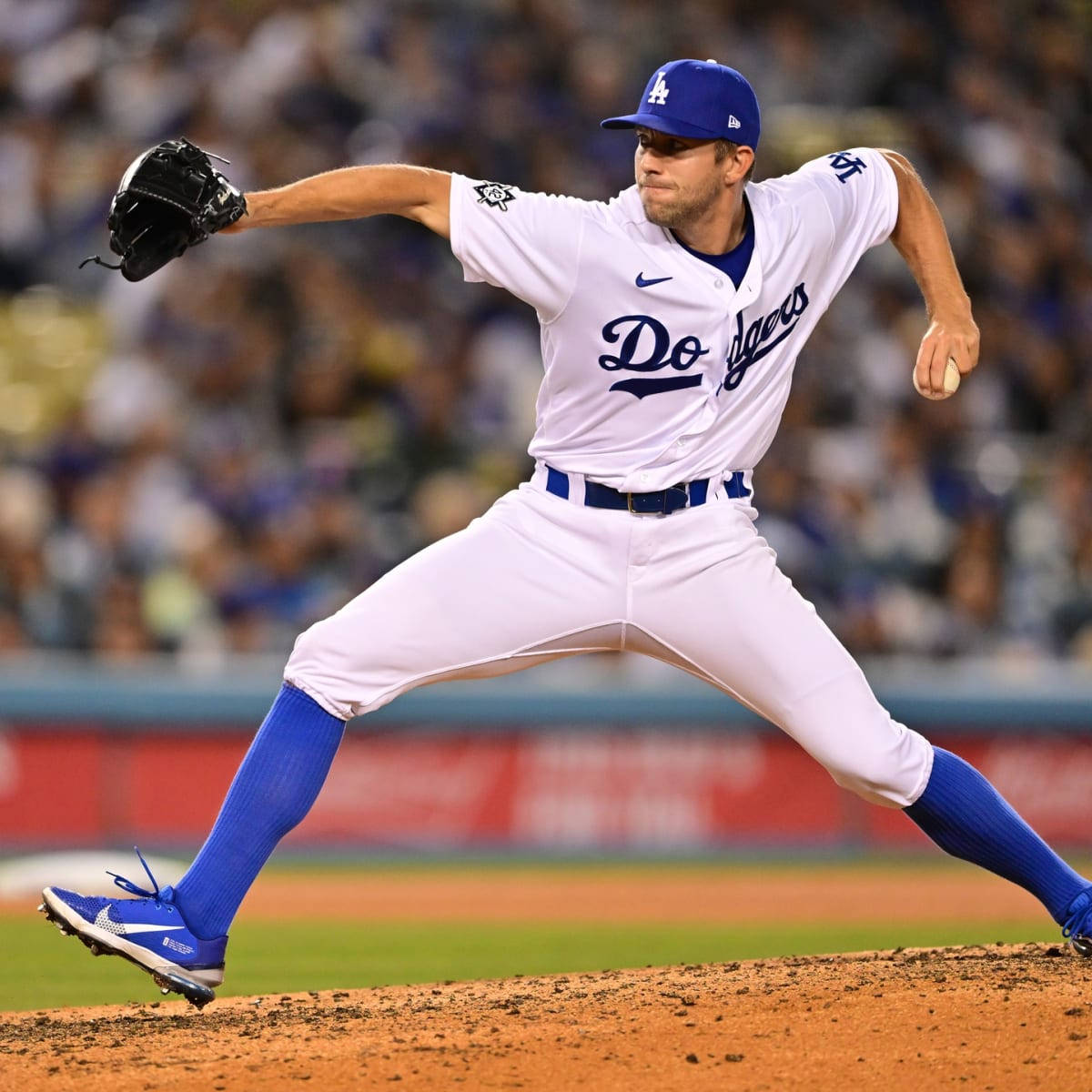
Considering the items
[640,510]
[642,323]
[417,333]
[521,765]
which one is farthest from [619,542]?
Result: [417,333]

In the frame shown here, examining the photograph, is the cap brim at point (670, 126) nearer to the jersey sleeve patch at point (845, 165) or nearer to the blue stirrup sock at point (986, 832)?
the jersey sleeve patch at point (845, 165)

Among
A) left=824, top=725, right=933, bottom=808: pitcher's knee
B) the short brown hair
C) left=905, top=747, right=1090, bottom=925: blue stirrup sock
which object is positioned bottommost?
left=905, top=747, right=1090, bottom=925: blue stirrup sock

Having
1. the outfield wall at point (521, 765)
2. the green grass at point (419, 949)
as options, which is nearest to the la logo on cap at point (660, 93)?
the green grass at point (419, 949)

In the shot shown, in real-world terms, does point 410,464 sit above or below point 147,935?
above

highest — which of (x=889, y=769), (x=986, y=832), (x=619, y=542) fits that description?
(x=619, y=542)

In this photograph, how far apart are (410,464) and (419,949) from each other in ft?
10.4

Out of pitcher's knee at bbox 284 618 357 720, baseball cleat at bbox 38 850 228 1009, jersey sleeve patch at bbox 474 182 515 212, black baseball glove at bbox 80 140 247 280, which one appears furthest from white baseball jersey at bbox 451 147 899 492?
baseball cleat at bbox 38 850 228 1009

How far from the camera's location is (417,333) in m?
9.52

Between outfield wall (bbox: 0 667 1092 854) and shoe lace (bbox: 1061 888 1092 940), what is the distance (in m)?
4.80

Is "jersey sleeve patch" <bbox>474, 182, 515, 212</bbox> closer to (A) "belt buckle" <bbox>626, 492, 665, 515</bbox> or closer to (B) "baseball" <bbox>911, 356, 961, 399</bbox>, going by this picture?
(A) "belt buckle" <bbox>626, 492, 665, 515</bbox>

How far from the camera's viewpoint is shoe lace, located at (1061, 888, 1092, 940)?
4.04 metres

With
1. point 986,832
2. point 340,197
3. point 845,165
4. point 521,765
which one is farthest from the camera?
point 521,765

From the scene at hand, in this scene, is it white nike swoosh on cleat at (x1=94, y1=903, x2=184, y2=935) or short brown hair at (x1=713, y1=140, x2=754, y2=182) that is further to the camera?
short brown hair at (x1=713, y1=140, x2=754, y2=182)

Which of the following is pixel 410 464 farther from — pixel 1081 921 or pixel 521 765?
pixel 1081 921
